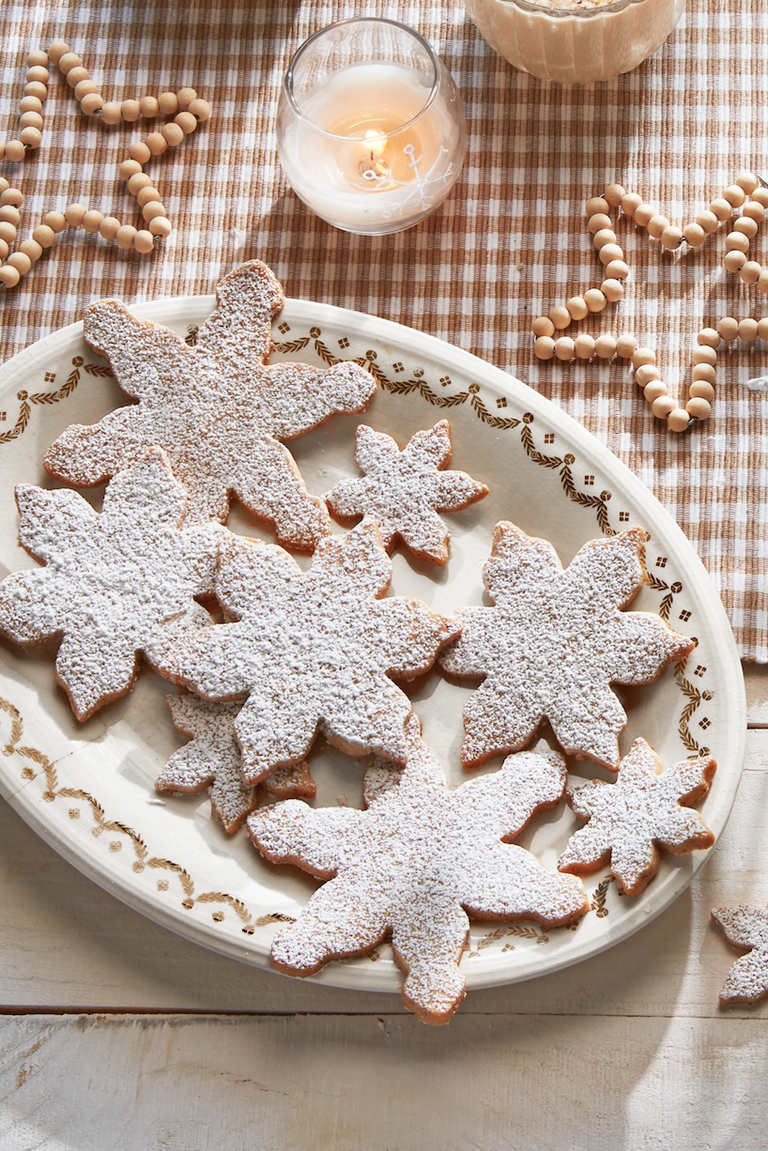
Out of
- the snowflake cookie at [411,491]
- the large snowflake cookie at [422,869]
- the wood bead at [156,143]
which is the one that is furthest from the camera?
the wood bead at [156,143]

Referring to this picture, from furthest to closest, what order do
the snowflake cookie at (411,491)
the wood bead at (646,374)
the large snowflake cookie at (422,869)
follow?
the wood bead at (646,374)
the snowflake cookie at (411,491)
the large snowflake cookie at (422,869)

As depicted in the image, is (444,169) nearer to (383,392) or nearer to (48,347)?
(383,392)

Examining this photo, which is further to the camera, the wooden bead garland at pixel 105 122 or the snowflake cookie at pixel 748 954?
the wooden bead garland at pixel 105 122

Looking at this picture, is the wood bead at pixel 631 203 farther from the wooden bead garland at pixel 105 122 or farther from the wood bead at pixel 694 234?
the wooden bead garland at pixel 105 122

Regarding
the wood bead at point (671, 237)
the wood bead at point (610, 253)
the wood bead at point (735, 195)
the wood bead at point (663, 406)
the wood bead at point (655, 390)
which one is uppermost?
the wood bead at point (735, 195)

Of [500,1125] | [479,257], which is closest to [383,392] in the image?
[479,257]

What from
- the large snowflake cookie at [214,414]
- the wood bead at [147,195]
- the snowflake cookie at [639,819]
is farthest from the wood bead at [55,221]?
the snowflake cookie at [639,819]

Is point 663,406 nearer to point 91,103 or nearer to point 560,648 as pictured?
point 560,648

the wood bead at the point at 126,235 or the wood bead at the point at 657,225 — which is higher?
the wood bead at the point at 657,225
